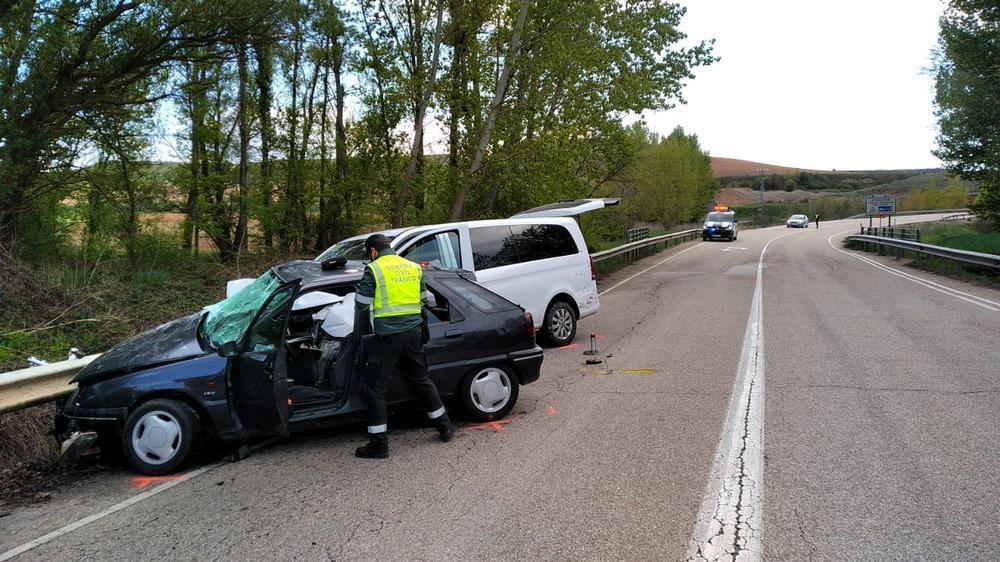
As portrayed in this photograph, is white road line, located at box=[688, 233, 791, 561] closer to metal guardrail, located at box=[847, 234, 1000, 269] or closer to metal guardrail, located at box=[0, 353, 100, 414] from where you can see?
metal guardrail, located at box=[0, 353, 100, 414]

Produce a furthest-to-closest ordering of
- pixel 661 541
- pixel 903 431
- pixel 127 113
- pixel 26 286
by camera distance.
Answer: pixel 127 113
pixel 26 286
pixel 903 431
pixel 661 541

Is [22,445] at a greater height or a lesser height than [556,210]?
lesser

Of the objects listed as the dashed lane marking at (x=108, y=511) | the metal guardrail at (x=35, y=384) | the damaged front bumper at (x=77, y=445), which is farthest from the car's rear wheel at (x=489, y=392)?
the metal guardrail at (x=35, y=384)

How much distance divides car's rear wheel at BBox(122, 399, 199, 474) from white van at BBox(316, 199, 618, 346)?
4.16m

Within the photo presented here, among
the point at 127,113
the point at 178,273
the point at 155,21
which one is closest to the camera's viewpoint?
the point at 155,21

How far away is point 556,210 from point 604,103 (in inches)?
460

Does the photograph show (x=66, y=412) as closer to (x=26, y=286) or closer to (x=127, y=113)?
(x=26, y=286)

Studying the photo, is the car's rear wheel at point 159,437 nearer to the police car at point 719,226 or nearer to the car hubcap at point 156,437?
the car hubcap at point 156,437

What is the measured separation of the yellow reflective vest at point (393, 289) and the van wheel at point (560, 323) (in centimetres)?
492

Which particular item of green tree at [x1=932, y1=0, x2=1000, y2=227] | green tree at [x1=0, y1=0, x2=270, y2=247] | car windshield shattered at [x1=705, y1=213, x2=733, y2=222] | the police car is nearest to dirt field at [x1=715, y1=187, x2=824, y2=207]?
car windshield shattered at [x1=705, y1=213, x2=733, y2=222]

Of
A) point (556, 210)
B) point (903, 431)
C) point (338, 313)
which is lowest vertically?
point (903, 431)

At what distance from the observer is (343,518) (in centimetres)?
400

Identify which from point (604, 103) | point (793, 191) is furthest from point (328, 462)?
point (793, 191)

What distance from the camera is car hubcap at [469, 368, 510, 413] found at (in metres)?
6.08
